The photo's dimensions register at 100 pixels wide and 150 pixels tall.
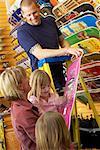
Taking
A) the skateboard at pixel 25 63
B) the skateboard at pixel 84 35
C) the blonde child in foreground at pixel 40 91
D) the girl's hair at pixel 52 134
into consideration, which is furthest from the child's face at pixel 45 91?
the skateboard at pixel 25 63

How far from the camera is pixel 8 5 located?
220 inches

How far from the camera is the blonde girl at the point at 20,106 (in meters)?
2.47

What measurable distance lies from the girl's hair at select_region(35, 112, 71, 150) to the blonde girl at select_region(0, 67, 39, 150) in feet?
0.78

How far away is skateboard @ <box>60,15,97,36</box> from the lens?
13.2 ft

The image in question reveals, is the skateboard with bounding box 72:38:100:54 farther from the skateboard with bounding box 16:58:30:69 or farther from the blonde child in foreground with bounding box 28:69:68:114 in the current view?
the blonde child in foreground with bounding box 28:69:68:114

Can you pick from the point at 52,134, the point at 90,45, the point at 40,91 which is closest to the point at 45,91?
the point at 40,91

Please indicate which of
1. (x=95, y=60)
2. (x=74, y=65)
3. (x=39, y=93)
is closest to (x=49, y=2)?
(x=95, y=60)

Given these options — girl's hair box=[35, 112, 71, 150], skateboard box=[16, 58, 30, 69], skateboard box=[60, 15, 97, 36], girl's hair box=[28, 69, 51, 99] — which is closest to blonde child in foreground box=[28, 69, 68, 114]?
girl's hair box=[28, 69, 51, 99]

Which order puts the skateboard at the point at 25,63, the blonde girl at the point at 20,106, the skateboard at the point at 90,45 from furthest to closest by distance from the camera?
the skateboard at the point at 25,63
the skateboard at the point at 90,45
the blonde girl at the point at 20,106

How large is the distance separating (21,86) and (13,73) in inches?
4.4

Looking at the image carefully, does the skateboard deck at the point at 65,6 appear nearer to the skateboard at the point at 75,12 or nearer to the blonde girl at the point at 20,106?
the skateboard at the point at 75,12

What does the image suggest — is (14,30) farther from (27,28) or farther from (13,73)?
(13,73)

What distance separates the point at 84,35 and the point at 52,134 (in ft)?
7.18

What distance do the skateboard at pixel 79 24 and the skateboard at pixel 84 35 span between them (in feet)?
0.12
